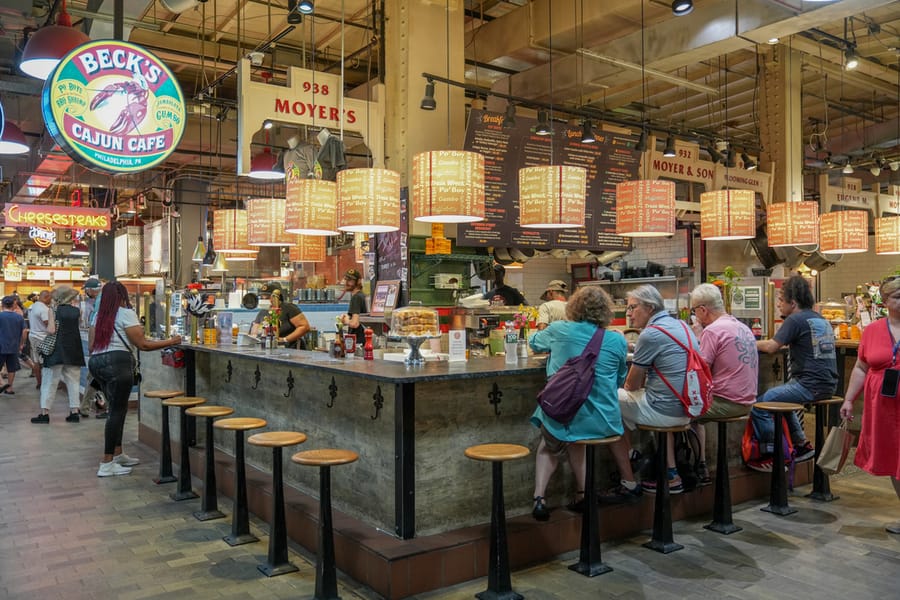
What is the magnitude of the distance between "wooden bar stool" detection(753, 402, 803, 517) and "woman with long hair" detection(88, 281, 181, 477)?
5013mm

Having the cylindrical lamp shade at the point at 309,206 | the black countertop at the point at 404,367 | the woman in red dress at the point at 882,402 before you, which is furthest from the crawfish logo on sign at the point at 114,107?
the woman in red dress at the point at 882,402

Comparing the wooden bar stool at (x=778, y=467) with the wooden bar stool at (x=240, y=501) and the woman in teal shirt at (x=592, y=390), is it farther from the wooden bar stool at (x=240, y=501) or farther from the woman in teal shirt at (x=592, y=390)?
the wooden bar stool at (x=240, y=501)

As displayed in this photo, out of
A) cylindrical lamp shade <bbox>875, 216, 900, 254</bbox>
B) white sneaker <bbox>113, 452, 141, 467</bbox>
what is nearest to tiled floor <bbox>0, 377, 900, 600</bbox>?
white sneaker <bbox>113, 452, 141, 467</bbox>

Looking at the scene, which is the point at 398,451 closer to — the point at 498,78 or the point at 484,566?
the point at 484,566

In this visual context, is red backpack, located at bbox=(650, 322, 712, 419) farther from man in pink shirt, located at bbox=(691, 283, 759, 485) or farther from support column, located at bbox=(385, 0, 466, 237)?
support column, located at bbox=(385, 0, 466, 237)

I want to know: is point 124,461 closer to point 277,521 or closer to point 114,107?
point 277,521

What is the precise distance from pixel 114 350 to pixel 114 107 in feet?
7.83

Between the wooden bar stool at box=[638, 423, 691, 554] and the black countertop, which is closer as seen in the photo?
the black countertop

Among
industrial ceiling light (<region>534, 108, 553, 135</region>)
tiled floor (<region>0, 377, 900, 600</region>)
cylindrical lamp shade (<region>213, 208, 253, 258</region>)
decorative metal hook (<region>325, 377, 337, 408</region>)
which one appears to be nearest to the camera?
tiled floor (<region>0, 377, 900, 600</region>)

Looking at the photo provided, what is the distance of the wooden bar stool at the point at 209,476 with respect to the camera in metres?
4.88

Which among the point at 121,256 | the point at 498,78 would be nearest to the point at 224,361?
the point at 498,78

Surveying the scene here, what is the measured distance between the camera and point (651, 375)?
4508mm

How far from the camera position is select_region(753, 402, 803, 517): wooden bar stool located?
5.07m

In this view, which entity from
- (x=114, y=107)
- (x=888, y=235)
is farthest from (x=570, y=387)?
(x=888, y=235)
